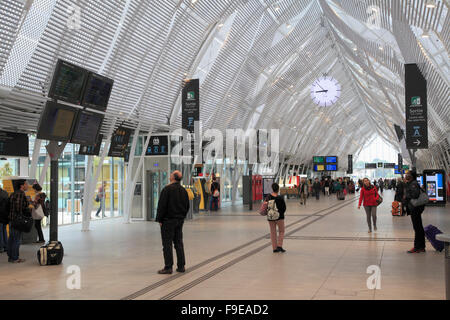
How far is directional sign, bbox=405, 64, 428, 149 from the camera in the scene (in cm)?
1914

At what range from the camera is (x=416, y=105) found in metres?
19.4

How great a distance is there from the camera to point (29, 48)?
47.4 ft

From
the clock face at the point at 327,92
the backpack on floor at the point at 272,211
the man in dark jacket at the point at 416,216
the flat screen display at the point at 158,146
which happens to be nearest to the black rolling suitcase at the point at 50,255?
the backpack on floor at the point at 272,211

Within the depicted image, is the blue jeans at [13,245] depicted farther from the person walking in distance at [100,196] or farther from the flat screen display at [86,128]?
Answer: the person walking in distance at [100,196]

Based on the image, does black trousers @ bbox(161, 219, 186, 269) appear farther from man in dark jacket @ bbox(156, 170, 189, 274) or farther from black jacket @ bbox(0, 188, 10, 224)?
black jacket @ bbox(0, 188, 10, 224)

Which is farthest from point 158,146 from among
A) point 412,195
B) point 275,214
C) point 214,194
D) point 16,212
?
point 412,195

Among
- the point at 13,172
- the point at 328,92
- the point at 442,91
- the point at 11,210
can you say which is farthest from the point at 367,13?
the point at 11,210

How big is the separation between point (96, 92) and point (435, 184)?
23.1m

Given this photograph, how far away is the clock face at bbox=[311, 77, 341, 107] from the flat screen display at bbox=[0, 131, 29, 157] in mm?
19284

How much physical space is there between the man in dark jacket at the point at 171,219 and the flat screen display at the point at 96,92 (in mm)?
3455

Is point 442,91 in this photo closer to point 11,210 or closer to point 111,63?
point 111,63

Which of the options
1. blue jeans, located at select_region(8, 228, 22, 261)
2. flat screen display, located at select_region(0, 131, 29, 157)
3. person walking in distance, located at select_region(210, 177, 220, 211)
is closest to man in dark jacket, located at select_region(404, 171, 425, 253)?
blue jeans, located at select_region(8, 228, 22, 261)

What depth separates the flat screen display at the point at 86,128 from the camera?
439 inches

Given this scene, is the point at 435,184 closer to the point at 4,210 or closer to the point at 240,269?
the point at 240,269
